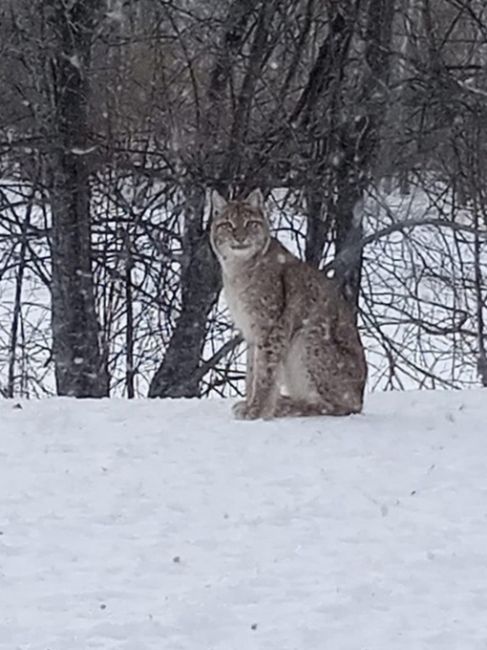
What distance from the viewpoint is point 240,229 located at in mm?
9781

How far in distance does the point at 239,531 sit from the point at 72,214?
9.94 metres

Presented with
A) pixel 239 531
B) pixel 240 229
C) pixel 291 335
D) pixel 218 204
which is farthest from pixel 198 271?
pixel 239 531

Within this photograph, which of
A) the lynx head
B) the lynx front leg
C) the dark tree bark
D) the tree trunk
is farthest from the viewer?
the tree trunk

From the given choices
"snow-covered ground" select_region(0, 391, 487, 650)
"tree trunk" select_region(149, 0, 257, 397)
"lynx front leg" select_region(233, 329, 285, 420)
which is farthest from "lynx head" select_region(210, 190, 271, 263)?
"tree trunk" select_region(149, 0, 257, 397)

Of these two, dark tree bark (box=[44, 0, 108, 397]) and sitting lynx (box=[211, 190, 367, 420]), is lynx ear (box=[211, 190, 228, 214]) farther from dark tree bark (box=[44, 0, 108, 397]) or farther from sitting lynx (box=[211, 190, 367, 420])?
dark tree bark (box=[44, 0, 108, 397])

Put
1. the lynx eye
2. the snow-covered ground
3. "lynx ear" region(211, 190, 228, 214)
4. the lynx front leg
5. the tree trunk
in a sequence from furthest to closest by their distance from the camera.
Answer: the tree trunk → "lynx ear" region(211, 190, 228, 214) → the lynx eye → the lynx front leg → the snow-covered ground

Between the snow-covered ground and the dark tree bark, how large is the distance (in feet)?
21.6

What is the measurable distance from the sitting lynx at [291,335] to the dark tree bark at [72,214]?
20.1 feet

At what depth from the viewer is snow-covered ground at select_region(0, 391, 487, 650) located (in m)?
5.12

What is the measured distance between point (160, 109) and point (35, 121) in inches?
58.2

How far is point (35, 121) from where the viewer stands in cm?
1600

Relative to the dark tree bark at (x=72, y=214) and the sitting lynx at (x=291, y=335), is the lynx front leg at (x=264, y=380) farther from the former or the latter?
the dark tree bark at (x=72, y=214)

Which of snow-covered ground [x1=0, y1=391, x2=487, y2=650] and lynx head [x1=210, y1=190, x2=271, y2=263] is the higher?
lynx head [x1=210, y1=190, x2=271, y2=263]

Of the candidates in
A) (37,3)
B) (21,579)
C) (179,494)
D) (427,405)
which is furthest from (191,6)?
(21,579)
